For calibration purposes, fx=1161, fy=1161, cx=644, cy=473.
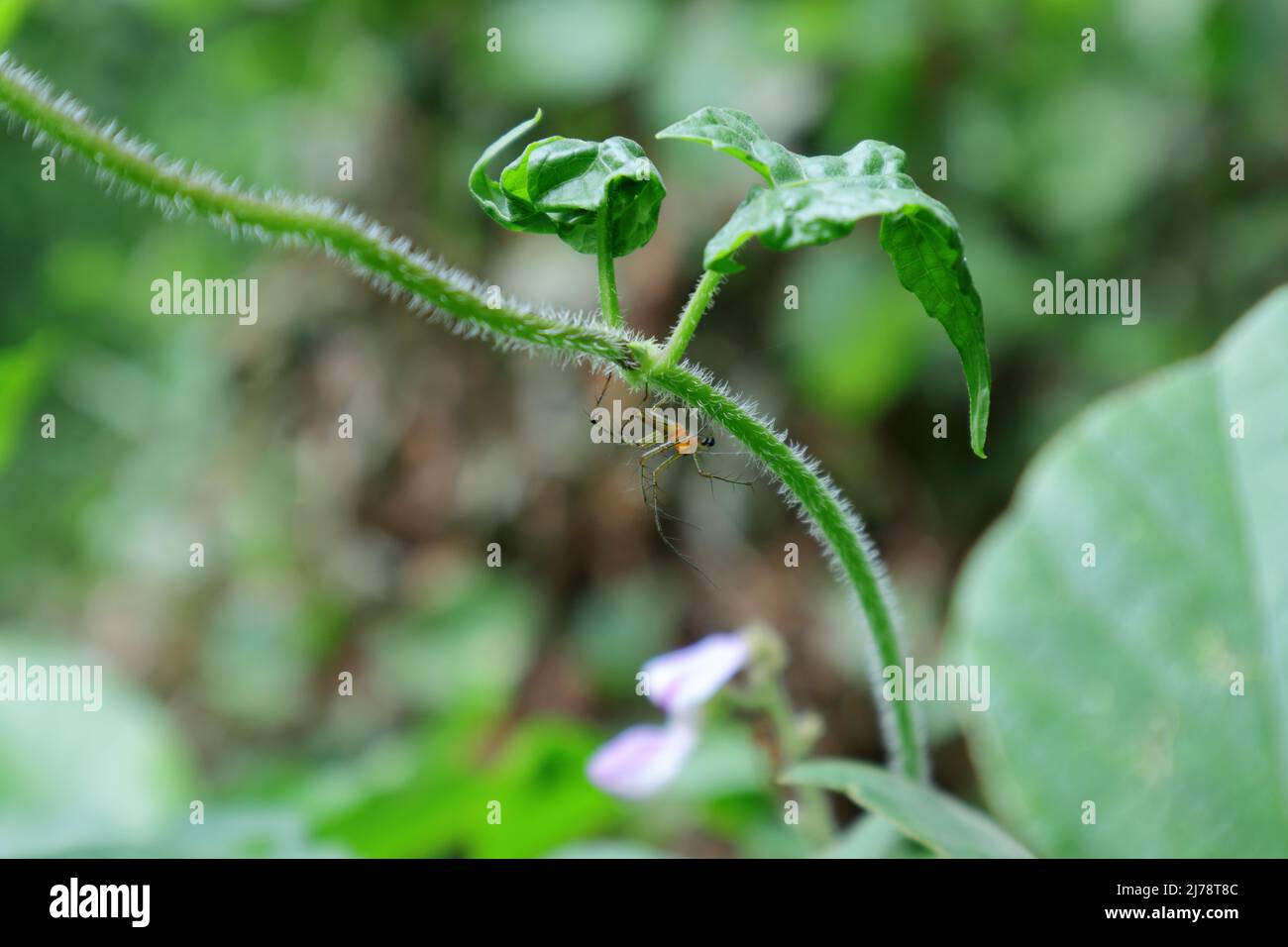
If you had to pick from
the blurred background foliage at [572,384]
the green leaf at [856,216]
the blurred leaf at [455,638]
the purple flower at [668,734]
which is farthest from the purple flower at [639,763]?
the blurred leaf at [455,638]

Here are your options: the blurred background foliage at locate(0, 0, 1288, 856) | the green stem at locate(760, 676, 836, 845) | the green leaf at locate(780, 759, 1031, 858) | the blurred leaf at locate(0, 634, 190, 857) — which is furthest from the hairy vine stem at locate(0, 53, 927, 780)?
the blurred leaf at locate(0, 634, 190, 857)

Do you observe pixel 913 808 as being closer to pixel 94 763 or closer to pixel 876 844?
pixel 876 844

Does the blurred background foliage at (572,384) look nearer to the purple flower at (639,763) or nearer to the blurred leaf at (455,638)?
the blurred leaf at (455,638)

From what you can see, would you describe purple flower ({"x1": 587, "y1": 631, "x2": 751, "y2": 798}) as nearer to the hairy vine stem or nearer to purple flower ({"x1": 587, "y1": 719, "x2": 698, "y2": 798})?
purple flower ({"x1": 587, "y1": 719, "x2": 698, "y2": 798})

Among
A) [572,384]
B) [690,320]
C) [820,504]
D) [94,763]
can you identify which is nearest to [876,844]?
[820,504]

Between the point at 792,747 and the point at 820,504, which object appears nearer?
the point at 820,504

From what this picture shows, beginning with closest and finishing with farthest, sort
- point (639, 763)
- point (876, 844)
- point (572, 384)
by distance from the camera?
point (876, 844), point (639, 763), point (572, 384)
